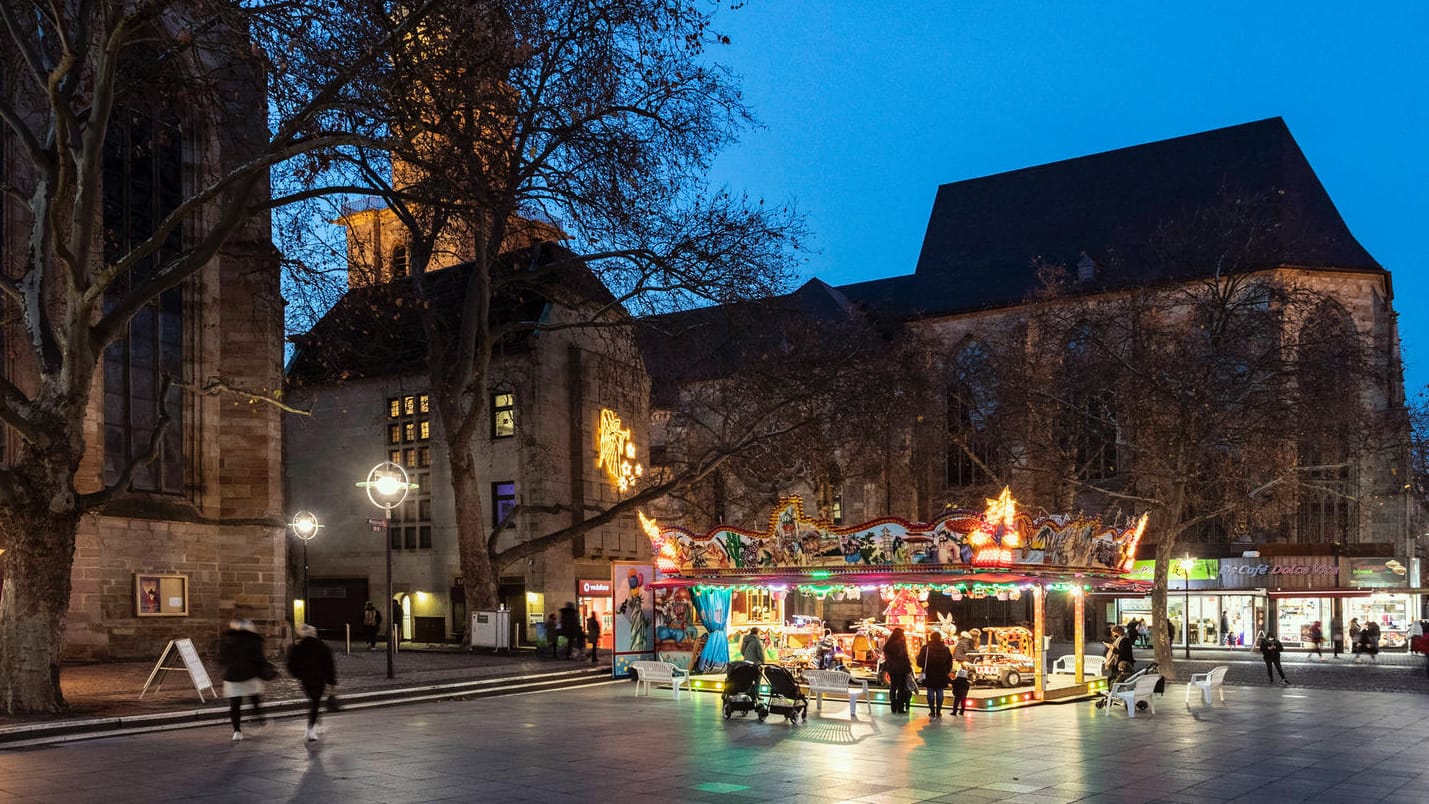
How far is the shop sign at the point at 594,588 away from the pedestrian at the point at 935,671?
12429mm

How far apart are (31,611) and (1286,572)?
4251 cm

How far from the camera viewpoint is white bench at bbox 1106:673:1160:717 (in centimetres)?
1970

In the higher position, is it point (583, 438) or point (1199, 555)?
point (583, 438)

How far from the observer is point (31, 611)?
667 inches

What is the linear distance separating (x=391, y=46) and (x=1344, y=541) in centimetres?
4363

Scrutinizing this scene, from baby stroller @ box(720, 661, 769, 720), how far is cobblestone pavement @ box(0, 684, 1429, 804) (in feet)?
1.18

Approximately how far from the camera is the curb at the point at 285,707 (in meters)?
15.6

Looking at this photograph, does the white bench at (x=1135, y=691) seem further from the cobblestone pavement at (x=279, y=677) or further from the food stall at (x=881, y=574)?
the cobblestone pavement at (x=279, y=677)

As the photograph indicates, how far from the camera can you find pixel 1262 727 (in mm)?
17906

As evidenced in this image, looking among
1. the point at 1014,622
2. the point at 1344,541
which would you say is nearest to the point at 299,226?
the point at 1014,622

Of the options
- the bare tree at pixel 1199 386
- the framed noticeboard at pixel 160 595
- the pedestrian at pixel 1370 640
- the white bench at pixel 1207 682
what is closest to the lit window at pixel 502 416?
the framed noticeboard at pixel 160 595

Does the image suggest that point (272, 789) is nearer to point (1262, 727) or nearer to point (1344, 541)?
point (1262, 727)

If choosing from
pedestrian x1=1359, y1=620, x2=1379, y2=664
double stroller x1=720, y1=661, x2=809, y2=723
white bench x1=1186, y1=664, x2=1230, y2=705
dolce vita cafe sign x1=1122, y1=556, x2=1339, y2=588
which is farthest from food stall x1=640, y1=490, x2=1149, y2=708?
dolce vita cafe sign x1=1122, y1=556, x2=1339, y2=588

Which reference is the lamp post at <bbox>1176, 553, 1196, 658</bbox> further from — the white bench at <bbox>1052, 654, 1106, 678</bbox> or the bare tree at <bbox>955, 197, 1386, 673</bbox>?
the white bench at <bbox>1052, 654, 1106, 678</bbox>
